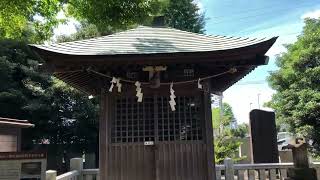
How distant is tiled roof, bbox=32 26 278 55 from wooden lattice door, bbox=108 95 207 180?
1.13 meters

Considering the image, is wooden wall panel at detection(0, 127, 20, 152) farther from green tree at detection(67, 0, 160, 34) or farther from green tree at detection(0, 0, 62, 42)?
green tree at detection(67, 0, 160, 34)

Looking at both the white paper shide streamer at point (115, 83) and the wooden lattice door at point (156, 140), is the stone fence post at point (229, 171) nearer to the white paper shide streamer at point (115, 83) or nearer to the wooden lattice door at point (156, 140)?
the wooden lattice door at point (156, 140)

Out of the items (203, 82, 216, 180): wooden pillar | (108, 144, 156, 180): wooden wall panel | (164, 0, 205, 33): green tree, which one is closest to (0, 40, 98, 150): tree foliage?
(164, 0, 205, 33): green tree

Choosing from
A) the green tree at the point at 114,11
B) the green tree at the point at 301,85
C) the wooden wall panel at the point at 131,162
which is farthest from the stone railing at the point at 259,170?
the green tree at the point at 301,85

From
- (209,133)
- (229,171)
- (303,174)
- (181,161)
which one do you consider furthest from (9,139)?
(303,174)

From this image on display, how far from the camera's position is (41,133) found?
19109 millimetres

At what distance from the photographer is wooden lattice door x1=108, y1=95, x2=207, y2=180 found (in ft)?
23.5

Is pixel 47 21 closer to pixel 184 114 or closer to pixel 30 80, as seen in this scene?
pixel 184 114

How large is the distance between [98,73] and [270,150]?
5.88 meters

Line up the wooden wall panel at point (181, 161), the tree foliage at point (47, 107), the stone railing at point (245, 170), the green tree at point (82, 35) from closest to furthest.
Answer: the wooden wall panel at point (181, 161)
the stone railing at point (245, 170)
the tree foliage at point (47, 107)
the green tree at point (82, 35)

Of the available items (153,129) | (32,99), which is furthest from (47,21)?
(32,99)

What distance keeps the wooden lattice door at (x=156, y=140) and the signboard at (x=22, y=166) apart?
280 centimetres

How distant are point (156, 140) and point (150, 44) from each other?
2.06m

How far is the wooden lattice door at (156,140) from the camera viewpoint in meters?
7.17
